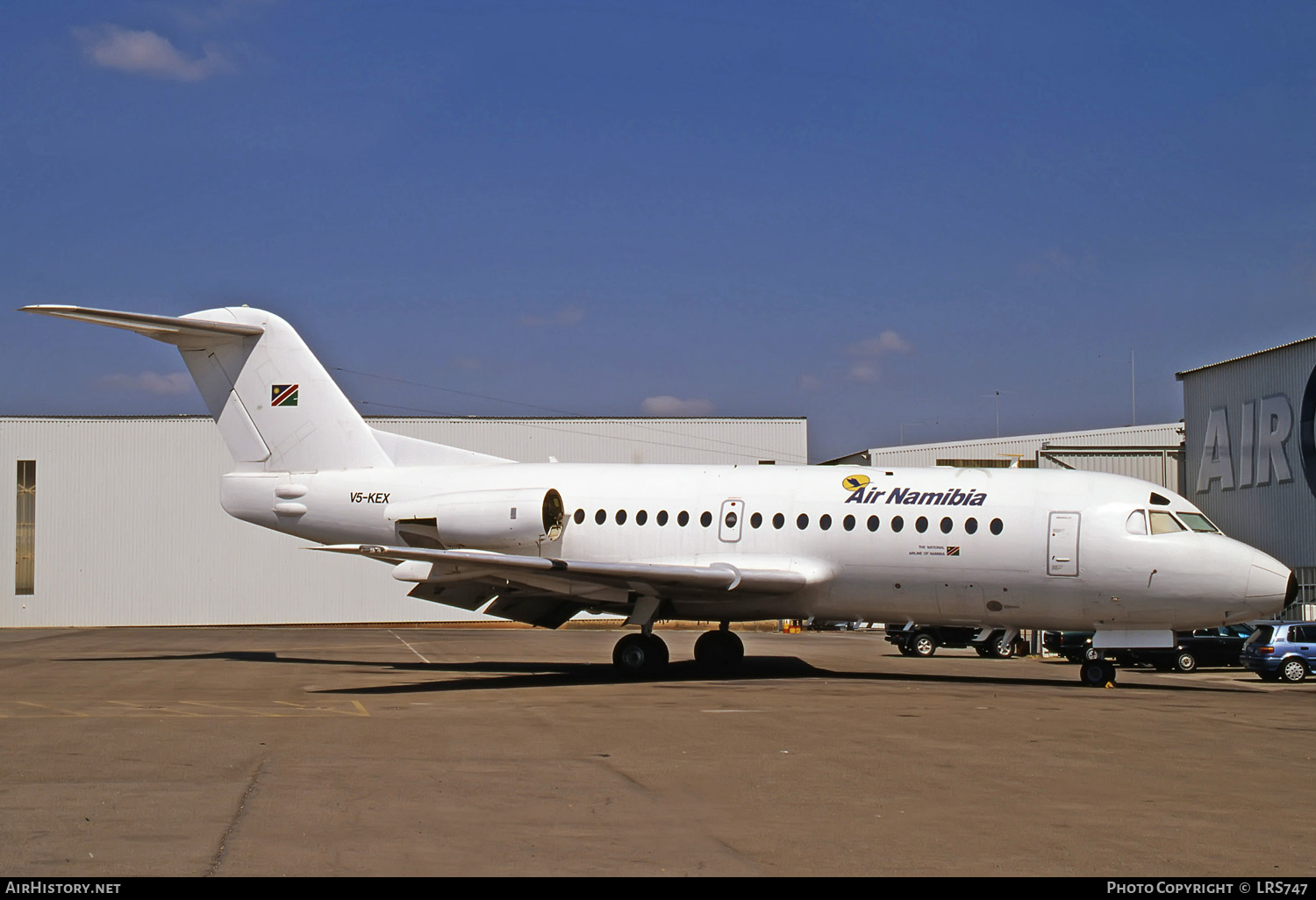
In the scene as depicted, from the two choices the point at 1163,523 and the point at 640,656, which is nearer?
the point at 1163,523

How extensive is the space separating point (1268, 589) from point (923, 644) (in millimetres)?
17219

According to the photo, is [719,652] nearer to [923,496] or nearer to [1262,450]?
[923,496]

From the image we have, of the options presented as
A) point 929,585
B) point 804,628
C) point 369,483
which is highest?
point 369,483

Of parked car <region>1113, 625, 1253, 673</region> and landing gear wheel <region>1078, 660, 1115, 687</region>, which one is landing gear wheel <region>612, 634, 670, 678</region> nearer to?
landing gear wheel <region>1078, 660, 1115, 687</region>

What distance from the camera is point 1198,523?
69.9 feet

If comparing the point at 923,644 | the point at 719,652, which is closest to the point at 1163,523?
the point at 719,652

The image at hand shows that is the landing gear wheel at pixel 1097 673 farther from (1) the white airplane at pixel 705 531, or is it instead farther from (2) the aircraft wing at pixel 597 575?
(2) the aircraft wing at pixel 597 575

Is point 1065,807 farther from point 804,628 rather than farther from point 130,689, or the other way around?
point 804,628

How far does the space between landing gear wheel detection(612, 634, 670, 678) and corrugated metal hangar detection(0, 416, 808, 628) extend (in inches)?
1145

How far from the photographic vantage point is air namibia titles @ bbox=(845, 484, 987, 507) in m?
22.2

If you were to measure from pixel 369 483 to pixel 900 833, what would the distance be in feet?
62.3

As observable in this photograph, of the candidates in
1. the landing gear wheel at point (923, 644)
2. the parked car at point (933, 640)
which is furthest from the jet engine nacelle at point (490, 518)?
the landing gear wheel at point (923, 644)

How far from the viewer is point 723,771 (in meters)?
11.6
